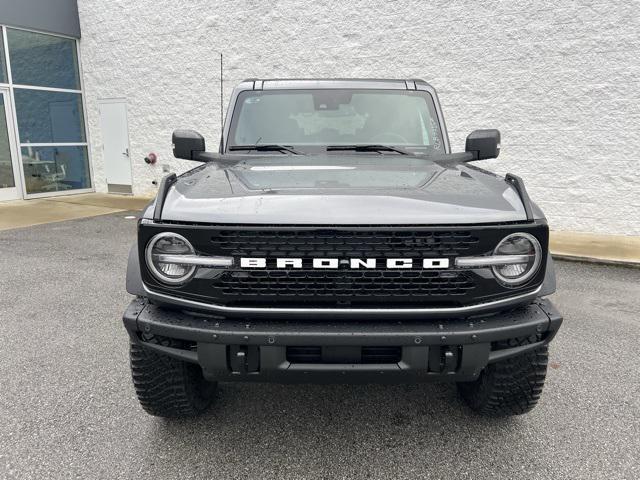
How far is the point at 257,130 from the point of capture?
332cm

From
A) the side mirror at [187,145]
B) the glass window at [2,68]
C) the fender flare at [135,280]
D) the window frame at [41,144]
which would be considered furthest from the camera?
the window frame at [41,144]

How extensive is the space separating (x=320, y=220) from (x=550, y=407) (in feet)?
6.30

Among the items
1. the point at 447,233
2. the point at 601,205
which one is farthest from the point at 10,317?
the point at 601,205

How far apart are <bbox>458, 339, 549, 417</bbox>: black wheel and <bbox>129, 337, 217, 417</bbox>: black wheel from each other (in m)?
1.50

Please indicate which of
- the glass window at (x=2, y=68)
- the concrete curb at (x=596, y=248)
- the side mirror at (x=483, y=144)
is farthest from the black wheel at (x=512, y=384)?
the glass window at (x=2, y=68)

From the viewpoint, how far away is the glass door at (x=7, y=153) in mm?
10867

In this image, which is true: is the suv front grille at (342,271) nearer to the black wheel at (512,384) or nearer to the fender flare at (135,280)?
the fender flare at (135,280)

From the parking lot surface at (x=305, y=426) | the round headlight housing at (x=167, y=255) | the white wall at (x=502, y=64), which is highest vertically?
the white wall at (x=502, y=64)

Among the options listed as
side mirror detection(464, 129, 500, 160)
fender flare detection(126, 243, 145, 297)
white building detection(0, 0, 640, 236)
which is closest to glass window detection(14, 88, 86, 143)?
white building detection(0, 0, 640, 236)

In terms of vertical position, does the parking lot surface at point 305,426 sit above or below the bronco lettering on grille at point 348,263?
below

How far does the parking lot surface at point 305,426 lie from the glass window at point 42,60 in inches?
381

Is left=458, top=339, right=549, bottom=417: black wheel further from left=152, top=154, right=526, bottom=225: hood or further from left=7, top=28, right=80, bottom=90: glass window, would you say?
left=7, top=28, right=80, bottom=90: glass window

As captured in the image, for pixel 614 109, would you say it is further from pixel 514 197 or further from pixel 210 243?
pixel 210 243

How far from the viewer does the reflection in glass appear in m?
10.9
